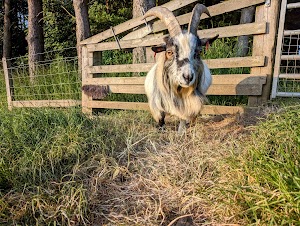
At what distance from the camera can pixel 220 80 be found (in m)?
4.57

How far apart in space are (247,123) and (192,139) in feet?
3.28

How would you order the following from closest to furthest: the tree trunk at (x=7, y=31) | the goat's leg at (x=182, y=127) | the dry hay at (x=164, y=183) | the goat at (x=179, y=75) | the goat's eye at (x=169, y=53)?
the dry hay at (x=164, y=183) → the goat at (x=179, y=75) → the goat's eye at (x=169, y=53) → the goat's leg at (x=182, y=127) → the tree trunk at (x=7, y=31)

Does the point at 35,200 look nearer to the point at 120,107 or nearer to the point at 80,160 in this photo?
the point at 80,160

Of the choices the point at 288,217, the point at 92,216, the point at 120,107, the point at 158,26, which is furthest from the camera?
the point at 120,107

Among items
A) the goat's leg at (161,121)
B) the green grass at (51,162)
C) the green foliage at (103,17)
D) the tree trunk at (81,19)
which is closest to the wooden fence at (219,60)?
the goat's leg at (161,121)

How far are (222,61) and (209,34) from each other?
514mm

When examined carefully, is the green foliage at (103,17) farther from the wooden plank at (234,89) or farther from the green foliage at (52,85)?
the wooden plank at (234,89)

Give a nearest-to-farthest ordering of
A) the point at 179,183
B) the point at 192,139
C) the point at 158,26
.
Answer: the point at 179,183 < the point at 192,139 < the point at 158,26

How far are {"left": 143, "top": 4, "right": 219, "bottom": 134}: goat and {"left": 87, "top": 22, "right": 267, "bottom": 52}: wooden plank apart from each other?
Answer: 553 millimetres

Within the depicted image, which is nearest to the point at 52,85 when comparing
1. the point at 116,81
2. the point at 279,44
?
the point at 116,81

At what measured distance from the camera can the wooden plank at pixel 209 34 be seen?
13.2 ft

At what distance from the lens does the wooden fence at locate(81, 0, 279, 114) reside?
4.04m

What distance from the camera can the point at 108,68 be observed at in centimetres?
548

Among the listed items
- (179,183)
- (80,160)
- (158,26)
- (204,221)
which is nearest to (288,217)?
(204,221)
